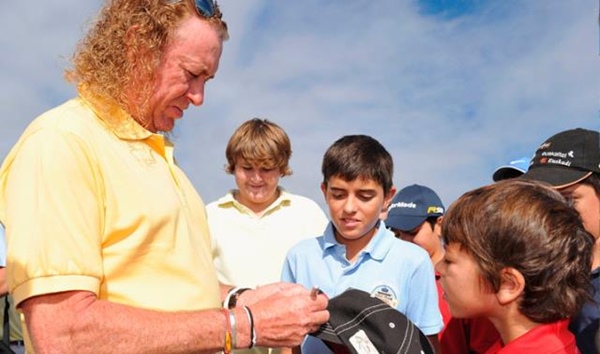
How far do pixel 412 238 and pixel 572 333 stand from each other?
3109 mm

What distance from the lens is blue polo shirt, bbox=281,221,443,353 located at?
3.33m

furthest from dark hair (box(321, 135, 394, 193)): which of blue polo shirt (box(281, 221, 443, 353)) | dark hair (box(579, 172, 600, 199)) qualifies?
dark hair (box(579, 172, 600, 199))

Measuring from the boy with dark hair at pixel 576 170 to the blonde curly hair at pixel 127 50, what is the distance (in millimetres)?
1976

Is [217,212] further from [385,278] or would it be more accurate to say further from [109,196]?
[109,196]

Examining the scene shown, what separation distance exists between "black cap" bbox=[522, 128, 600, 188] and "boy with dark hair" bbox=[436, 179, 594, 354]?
0.80 m

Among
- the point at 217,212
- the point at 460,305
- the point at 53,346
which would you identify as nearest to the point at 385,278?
the point at 460,305

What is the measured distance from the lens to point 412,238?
555 centimetres

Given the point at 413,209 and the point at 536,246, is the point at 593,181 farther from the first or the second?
the point at 413,209

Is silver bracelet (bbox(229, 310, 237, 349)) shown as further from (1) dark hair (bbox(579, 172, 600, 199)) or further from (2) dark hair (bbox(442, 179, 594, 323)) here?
(1) dark hair (bbox(579, 172, 600, 199))

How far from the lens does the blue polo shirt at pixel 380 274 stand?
3.33 metres

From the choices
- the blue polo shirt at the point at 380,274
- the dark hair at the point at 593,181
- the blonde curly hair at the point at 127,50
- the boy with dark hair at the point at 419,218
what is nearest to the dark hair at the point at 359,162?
the blue polo shirt at the point at 380,274

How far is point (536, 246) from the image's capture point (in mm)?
2303

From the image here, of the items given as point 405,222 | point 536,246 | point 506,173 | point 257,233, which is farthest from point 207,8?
point 405,222

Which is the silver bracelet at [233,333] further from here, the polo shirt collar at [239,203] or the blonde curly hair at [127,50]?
the polo shirt collar at [239,203]
